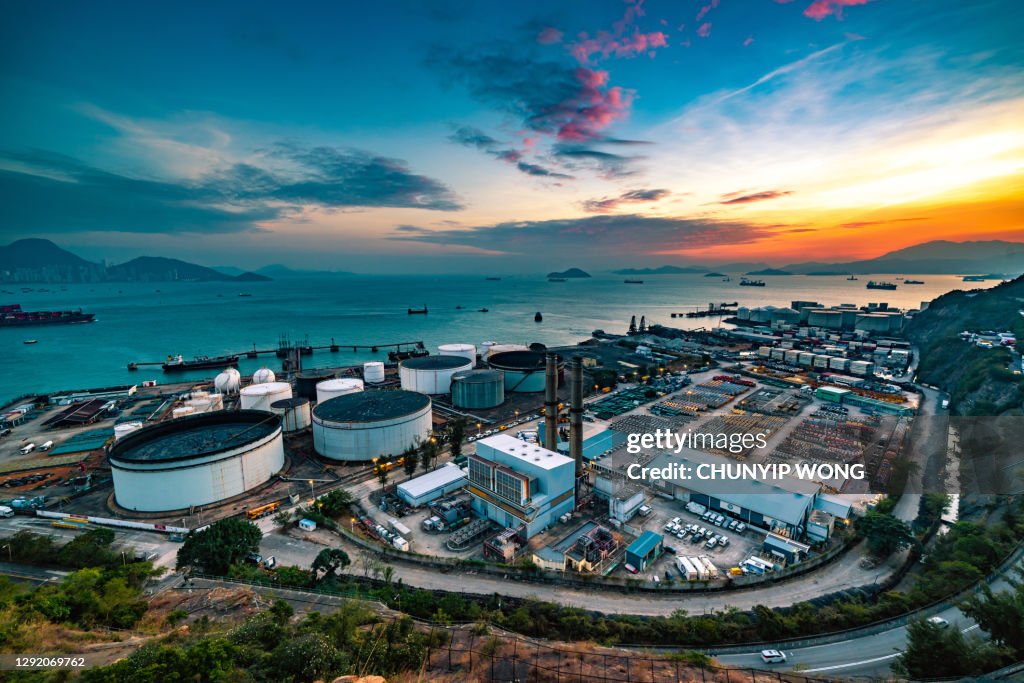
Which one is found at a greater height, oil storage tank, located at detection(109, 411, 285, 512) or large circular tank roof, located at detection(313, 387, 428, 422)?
large circular tank roof, located at detection(313, 387, 428, 422)

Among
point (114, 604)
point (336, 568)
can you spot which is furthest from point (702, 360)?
point (114, 604)

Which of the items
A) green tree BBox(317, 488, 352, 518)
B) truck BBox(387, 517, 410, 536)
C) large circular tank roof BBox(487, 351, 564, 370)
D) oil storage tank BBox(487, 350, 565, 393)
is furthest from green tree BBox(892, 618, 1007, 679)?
large circular tank roof BBox(487, 351, 564, 370)

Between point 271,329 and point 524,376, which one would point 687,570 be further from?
point 271,329

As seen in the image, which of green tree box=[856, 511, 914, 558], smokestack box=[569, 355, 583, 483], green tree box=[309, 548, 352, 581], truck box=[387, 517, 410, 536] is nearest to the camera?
green tree box=[309, 548, 352, 581]

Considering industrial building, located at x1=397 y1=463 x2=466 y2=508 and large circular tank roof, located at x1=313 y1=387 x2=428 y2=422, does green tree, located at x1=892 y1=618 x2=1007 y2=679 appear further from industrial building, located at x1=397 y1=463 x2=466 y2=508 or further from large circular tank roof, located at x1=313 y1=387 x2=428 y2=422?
large circular tank roof, located at x1=313 y1=387 x2=428 y2=422

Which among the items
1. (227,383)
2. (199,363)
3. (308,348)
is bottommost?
(199,363)

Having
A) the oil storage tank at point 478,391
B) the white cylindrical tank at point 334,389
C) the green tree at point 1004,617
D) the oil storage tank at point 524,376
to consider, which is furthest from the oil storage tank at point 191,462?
the green tree at point 1004,617

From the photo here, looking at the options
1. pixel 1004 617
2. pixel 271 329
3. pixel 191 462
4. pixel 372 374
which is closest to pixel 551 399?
pixel 1004 617
